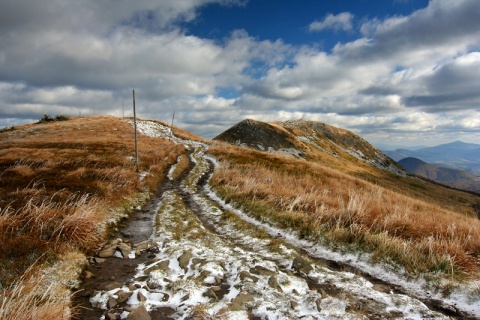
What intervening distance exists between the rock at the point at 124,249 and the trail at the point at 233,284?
222 millimetres

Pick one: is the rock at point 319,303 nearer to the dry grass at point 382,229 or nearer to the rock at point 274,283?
the rock at point 274,283

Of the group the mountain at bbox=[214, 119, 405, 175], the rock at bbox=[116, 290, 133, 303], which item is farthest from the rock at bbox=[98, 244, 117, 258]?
the mountain at bbox=[214, 119, 405, 175]

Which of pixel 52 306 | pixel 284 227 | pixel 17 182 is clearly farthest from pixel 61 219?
pixel 17 182

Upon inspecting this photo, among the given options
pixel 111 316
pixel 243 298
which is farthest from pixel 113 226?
pixel 243 298

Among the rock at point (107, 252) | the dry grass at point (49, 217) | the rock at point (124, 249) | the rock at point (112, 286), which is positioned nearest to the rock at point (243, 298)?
the rock at point (112, 286)

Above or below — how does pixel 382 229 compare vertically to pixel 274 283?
above

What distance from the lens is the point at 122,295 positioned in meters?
5.84

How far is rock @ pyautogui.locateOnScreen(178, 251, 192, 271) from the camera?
7.32 metres

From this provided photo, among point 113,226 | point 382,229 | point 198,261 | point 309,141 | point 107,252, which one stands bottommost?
point 113,226

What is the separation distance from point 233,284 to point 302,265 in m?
2.16

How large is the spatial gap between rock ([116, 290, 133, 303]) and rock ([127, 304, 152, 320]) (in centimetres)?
64

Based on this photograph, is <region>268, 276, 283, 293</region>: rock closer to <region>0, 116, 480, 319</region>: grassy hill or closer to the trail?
the trail

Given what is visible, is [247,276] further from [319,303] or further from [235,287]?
[319,303]

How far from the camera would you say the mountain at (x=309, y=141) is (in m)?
107
